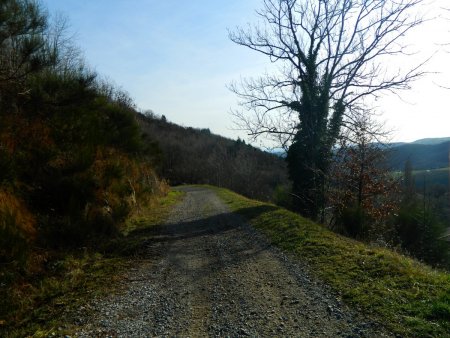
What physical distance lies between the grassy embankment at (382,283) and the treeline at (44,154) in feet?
16.4

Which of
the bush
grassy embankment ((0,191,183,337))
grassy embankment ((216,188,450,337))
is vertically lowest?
grassy embankment ((0,191,183,337))

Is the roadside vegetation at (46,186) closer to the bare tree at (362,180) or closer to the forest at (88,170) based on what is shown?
the forest at (88,170)

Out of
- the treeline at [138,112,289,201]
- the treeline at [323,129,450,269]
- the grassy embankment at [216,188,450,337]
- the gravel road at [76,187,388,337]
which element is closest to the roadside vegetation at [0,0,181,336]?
the gravel road at [76,187,388,337]

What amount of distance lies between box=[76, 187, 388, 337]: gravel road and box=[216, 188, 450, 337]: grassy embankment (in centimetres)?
28

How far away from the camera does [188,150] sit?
74.8 metres

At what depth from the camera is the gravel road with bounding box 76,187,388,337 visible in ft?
14.0

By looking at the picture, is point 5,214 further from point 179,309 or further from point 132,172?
point 132,172

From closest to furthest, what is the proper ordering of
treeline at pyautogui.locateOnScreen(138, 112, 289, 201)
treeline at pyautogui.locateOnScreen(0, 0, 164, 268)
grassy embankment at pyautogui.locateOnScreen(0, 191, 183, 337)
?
grassy embankment at pyautogui.locateOnScreen(0, 191, 183, 337), treeline at pyautogui.locateOnScreen(0, 0, 164, 268), treeline at pyautogui.locateOnScreen(138, 112, 289, 201)

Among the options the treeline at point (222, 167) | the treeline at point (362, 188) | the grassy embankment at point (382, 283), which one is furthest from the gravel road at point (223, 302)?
the treeline at point (222, 167)

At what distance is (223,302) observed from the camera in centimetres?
518

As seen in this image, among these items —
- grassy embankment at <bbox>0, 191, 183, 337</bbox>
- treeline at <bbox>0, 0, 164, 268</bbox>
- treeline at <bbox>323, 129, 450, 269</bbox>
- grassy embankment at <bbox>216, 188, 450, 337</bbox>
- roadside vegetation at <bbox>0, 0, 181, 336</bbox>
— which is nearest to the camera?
grassy embankment at <bbox>216, 188, 450, 337</bbox>

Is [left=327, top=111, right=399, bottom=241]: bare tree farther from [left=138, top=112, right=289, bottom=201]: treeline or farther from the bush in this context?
[left=138, top=112, right=289, bottom=201]: treeline

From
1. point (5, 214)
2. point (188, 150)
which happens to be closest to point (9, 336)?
point (5, 214)

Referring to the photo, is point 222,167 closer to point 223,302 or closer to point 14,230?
point 14,230
